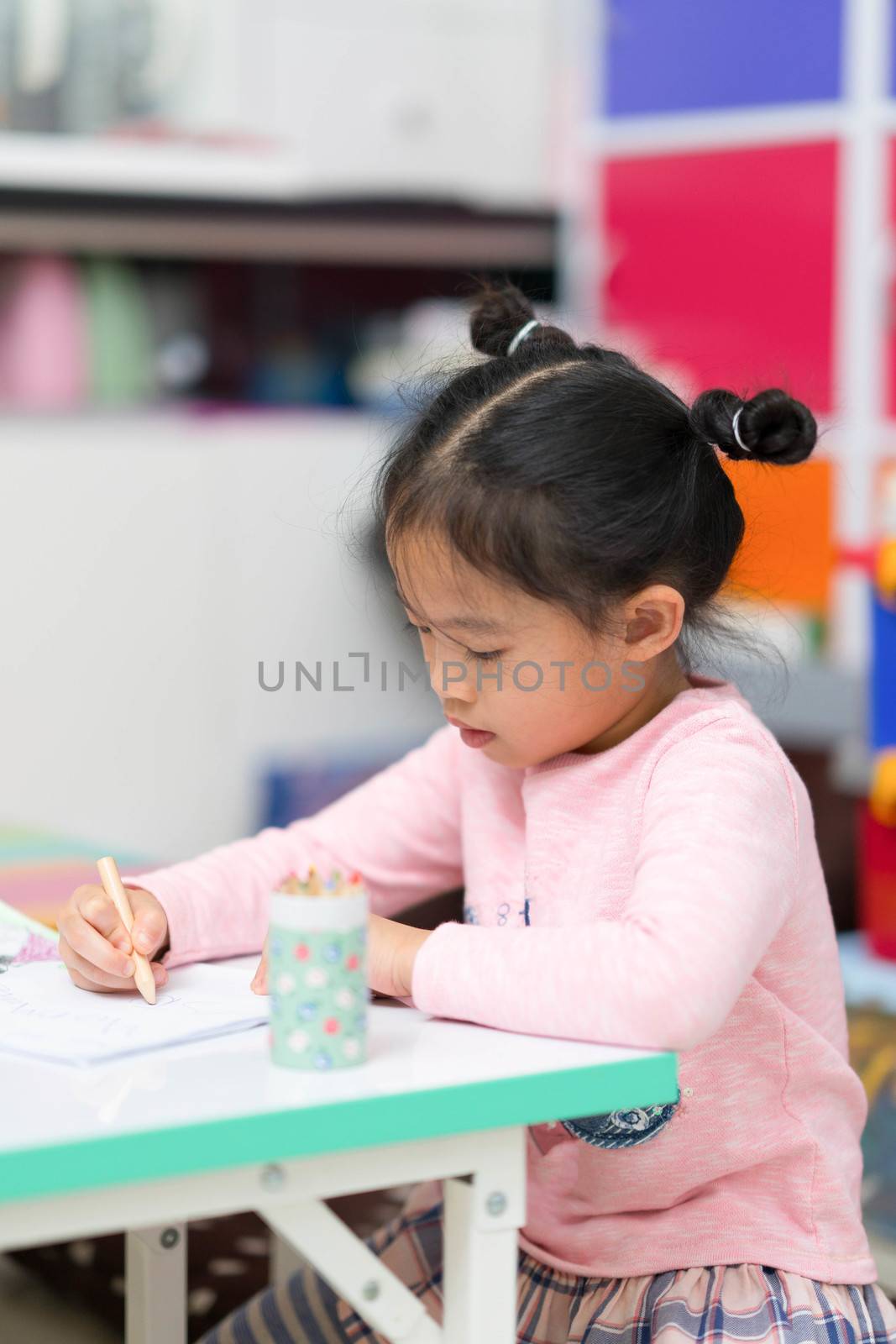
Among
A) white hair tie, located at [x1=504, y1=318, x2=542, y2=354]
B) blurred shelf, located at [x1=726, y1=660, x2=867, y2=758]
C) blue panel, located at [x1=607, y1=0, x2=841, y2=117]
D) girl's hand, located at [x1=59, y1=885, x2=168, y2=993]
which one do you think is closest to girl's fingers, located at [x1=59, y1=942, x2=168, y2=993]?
girl's hand, located at [x1=59, y1=885, x2=168, y2=993]

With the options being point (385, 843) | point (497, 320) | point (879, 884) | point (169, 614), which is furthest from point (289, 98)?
point (385, 843)

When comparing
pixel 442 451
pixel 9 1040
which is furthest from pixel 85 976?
pixel 442 451

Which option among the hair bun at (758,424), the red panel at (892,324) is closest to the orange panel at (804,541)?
the red panel at (892,324)

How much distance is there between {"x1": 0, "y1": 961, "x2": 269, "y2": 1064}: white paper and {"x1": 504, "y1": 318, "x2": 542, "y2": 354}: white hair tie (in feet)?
1.32

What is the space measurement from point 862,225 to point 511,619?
6.33ft

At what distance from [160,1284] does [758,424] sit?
0.64 m

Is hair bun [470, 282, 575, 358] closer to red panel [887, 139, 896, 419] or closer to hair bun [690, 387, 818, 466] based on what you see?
hair bun [690, 387, 818, 466]

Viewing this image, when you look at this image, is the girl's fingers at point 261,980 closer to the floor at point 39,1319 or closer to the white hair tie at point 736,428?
the white hair tie at point 736,428

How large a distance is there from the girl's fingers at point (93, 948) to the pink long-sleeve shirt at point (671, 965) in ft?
0.25

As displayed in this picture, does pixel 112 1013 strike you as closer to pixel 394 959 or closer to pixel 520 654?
pixel 394 959

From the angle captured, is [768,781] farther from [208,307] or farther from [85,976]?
[208,307]

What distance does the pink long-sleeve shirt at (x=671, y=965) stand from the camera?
79cm

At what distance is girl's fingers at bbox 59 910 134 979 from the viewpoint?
0.89 metres

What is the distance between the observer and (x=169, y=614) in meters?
2.99
